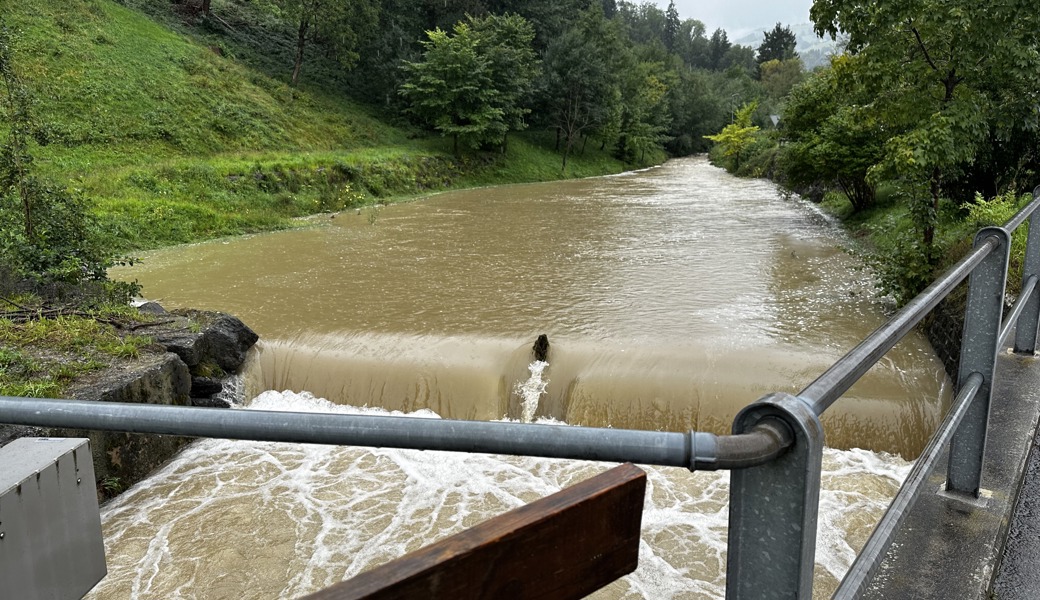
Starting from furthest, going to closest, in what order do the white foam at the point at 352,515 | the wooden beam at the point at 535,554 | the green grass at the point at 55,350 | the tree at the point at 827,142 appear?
the tree at the point at 827,142 < the green grass at the point at 55,350 < the white foam at the point at 352,515 < the wooden beam at the point at 535,554

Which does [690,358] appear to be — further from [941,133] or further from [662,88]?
[662,88]

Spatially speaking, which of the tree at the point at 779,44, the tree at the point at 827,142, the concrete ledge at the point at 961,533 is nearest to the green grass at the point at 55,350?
the concrete ledge at the point at 961,533

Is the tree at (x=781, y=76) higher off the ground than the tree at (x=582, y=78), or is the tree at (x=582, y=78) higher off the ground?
the tree at (x=781, y=76)

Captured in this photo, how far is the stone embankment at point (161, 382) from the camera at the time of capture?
19.1ft

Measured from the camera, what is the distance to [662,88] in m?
62.7

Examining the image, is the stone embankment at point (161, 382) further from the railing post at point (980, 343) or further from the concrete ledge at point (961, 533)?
the railing post at point (980, 343)

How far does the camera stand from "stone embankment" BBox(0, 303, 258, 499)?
5.82 meters

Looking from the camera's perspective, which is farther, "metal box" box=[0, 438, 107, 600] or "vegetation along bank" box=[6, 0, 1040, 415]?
"vegetation along bank" box=[6, 0, 1040, 415]

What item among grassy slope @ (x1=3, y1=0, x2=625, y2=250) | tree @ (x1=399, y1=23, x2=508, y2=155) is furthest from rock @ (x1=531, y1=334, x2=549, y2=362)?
tree @ (x1=399, y1=23, x2=508, y2=155)

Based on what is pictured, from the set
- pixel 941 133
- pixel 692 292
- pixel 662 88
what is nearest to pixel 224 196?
pixel 692 292

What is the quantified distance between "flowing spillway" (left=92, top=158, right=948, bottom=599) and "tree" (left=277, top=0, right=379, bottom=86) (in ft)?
68.0

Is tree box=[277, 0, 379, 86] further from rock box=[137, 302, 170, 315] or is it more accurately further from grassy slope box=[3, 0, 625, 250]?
rock box=[137, 302, 170, 315]

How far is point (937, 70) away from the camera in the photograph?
26.0 ft

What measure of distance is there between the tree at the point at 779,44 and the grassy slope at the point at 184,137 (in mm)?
92367
